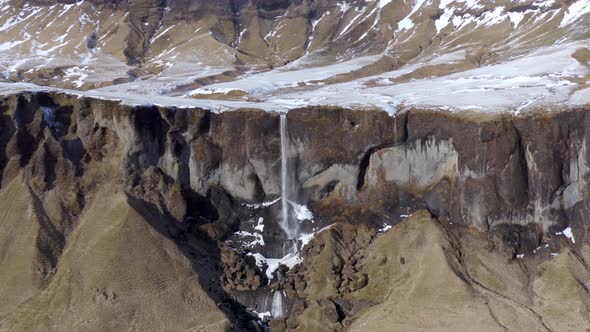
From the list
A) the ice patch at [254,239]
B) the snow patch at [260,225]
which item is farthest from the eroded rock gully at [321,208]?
the snow patch at [260,225]

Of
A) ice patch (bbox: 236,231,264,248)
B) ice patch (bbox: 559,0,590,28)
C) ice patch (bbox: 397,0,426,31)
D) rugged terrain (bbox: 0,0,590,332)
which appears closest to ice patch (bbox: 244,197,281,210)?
rugged terrain (bbox: 0,0,590,332)

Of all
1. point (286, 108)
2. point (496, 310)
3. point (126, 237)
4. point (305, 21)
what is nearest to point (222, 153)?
point (286, 108)

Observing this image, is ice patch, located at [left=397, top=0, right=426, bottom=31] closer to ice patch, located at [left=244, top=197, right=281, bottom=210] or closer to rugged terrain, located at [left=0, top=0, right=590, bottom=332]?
rugged terrain, located at [left=0, top=0, right=590, bottom=332]

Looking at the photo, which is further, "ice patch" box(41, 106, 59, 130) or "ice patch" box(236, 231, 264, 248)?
"ice patch" box(41, 106, 59, 130)

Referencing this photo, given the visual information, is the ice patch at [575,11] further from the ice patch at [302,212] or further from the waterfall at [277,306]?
the waterfall at [277,306]

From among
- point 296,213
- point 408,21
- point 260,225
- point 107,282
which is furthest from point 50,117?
point 408,21

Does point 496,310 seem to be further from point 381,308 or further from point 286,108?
point 286,108
